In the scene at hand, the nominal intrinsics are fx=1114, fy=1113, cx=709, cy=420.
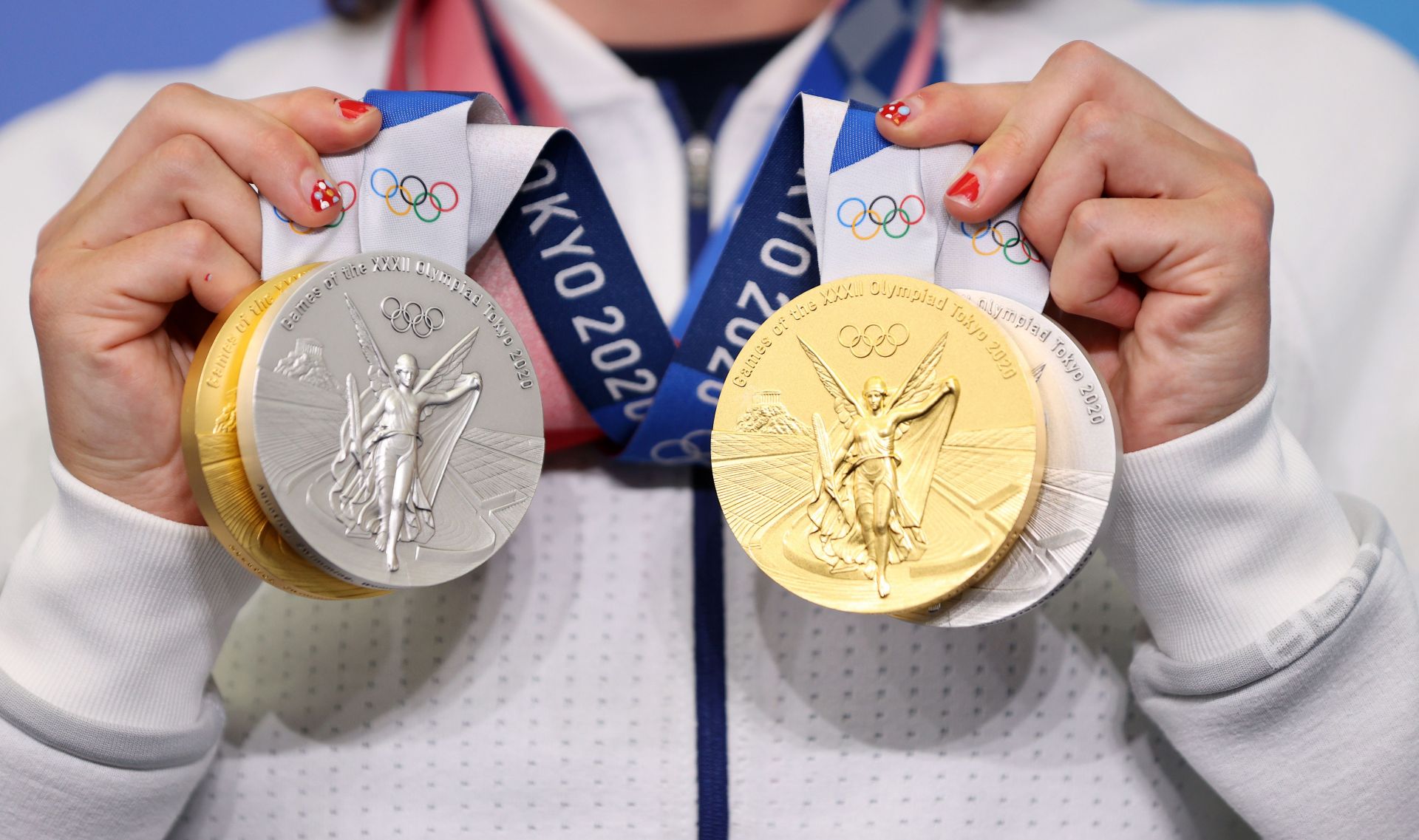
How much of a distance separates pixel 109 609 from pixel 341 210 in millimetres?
349

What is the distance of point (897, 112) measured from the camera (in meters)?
0.84

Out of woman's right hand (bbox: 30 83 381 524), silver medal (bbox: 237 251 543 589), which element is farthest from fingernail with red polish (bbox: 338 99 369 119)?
silver medal (bbox: 237 251 543 589)

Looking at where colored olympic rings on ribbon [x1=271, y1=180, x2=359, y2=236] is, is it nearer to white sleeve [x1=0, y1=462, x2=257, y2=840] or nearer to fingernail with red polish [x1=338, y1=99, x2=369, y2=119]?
fingernail with red polish [x1=338, y1=99, x2=369, y2=119]

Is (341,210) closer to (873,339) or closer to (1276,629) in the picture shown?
(873,339)

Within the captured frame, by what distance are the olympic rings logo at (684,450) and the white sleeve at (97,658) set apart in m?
0.36

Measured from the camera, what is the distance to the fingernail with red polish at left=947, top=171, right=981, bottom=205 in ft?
2.71

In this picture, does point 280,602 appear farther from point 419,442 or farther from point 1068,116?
point 1068,116

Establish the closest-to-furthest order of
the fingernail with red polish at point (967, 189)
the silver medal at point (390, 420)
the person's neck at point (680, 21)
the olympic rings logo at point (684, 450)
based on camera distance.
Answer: the silver medal at point (390, 420)
the fingernail with red polish at point (967, 189)
the olympic rings logo at point (684, 450)
the person's neck at point (680, 21)

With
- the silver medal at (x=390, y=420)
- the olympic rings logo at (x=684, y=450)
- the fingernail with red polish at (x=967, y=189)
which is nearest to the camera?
the silver medal at (x=390, y=420)

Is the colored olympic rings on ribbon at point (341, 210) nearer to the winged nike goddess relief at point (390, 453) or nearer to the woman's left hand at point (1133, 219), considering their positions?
the winged nike goddess relief at point (390, 453)

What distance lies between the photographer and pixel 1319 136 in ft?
3.98

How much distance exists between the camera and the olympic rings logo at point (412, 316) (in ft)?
2.56

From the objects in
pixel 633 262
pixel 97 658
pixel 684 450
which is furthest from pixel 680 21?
pixel 97 658

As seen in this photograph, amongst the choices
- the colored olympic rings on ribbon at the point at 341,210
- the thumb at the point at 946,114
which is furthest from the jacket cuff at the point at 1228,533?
the colored olympic rings on ribbon at the point at 341,210
